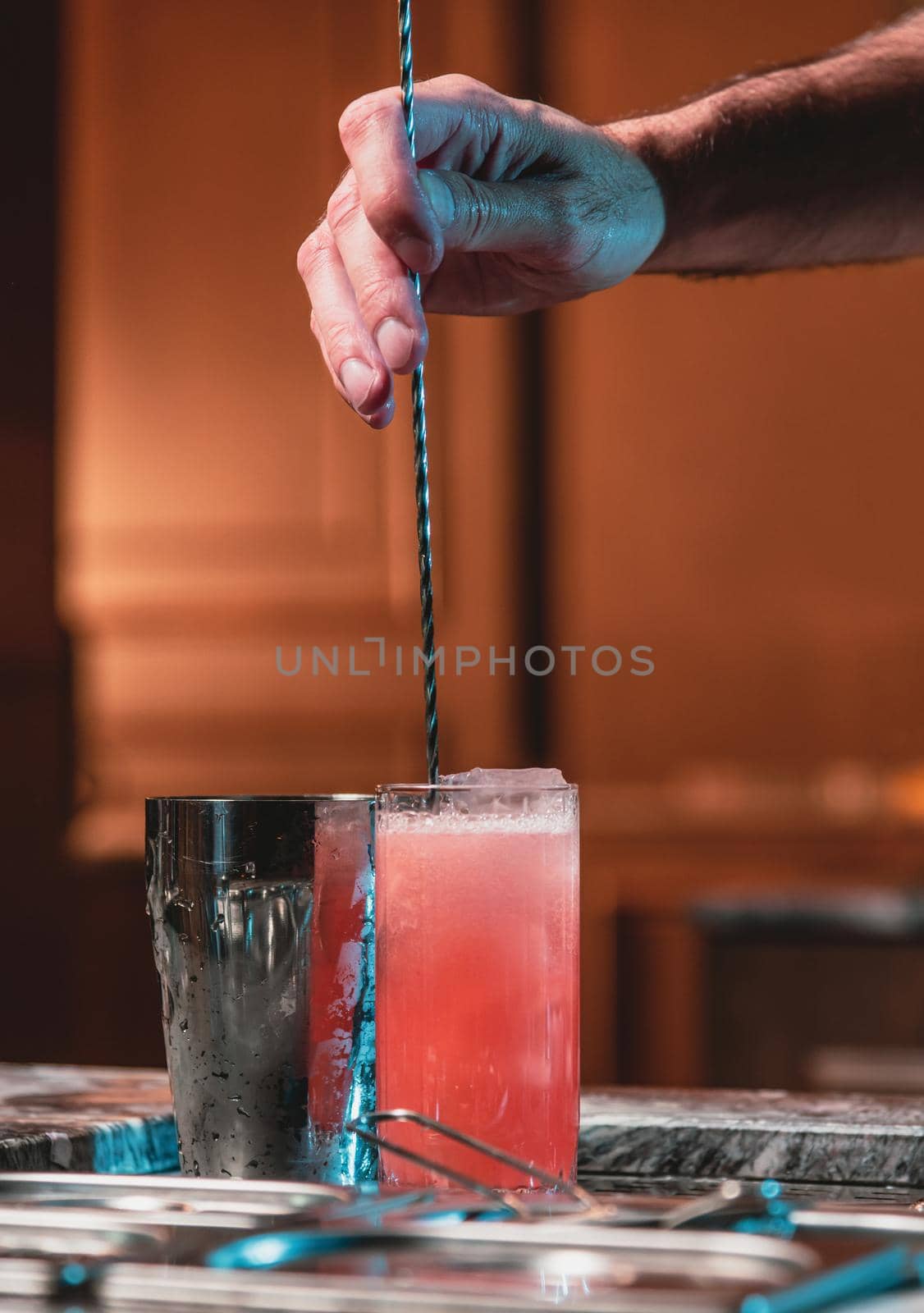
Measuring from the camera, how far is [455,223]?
0.80m

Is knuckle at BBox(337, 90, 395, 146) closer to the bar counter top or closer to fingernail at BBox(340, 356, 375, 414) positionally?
fingernail at BBox(340, 356, 375, 414)

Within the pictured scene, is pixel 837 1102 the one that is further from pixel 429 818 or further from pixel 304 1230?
pixel 304 1230

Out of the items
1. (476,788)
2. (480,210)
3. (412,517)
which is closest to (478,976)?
(476,788)

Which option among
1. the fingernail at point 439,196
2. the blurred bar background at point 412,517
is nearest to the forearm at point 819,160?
the fingernail at point 439,196

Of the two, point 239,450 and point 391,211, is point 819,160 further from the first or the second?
point 239,450

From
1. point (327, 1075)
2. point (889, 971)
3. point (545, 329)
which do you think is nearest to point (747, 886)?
point (889, 971)

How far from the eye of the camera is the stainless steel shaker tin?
63 centimetres

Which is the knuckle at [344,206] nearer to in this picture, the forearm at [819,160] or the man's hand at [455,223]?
the man's hand at [455,223]

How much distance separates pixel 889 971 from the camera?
2.21 meters

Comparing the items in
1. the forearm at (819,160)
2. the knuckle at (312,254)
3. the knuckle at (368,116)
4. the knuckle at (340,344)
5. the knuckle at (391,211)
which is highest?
the forearm at (819,160)

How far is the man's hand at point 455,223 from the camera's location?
75cm

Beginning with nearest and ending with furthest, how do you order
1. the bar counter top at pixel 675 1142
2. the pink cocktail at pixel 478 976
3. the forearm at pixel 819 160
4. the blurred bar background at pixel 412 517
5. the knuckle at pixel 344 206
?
the pink cocktail at pixel 478 976, the bar counter top at pixel 675 1142, the knuckle at pixel 344 206, the forearm at pixel 819 160, the blurred bar background at pixel 412 517

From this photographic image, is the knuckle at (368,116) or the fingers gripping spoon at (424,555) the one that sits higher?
the knuckle at (368,116)

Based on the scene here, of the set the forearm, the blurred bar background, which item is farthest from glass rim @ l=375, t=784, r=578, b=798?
the blurred bar background
